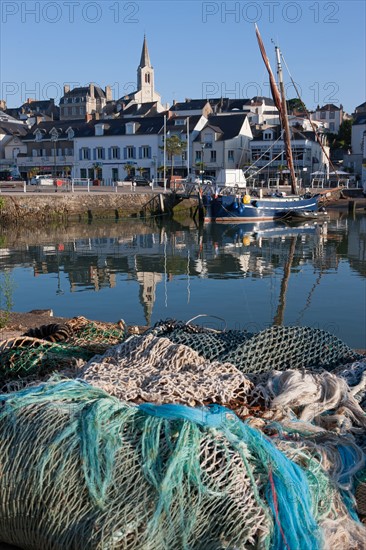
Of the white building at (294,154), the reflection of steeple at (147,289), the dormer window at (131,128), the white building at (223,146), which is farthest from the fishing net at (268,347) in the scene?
the dormer window at (131,128)

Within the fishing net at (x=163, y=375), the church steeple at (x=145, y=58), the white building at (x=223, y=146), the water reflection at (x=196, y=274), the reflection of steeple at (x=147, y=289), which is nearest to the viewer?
the fishing net at (x=163, y=375)

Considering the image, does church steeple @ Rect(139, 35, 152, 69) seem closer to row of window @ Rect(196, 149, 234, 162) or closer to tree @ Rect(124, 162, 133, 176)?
tree @ Rect(124, 162, 133, 176)

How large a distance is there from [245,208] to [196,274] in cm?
2084

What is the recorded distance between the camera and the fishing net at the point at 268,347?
4457 mm

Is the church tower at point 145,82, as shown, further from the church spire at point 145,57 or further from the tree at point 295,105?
the tree at point 295,105

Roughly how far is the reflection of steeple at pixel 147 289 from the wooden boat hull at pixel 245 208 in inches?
817

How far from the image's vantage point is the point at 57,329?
17.8 feet

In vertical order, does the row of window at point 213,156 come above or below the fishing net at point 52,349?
above

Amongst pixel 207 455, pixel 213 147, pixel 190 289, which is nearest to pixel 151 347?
pixel 207 455

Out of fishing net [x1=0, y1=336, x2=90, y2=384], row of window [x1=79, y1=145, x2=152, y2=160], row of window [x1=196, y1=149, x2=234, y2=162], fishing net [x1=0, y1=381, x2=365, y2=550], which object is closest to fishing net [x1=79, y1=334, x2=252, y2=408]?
fishing net [x1=0, y1=336, x2=90, y2=384]

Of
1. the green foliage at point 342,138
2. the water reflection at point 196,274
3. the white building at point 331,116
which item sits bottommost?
the water reflection at point 196,274

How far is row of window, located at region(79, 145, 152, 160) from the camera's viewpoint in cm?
6906

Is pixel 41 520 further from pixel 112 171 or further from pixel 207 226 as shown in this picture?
pixel 112 171

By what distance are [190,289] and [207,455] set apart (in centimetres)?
1344
